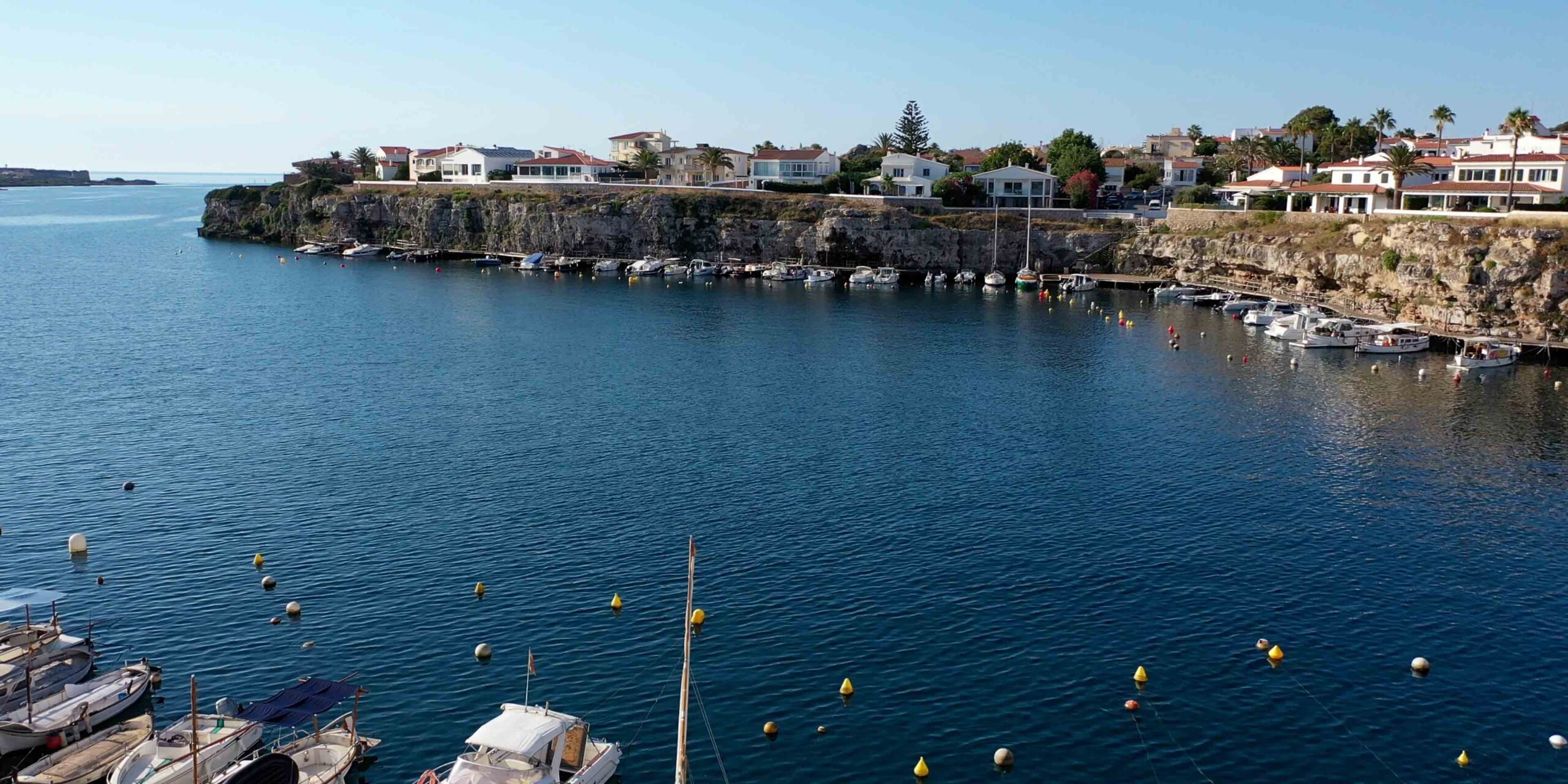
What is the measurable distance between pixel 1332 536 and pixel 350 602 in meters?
45.9

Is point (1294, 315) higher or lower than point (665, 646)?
higher

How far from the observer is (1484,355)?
100438mm

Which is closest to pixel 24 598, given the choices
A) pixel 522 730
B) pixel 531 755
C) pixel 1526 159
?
pixel 522 730

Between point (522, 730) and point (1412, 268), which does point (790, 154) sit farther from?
point (522, 730)

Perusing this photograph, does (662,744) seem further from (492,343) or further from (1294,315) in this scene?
(1294,315)

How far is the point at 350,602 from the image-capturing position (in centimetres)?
4769

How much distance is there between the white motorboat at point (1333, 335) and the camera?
362ft

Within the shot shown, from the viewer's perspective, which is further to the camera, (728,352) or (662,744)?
(728,352)

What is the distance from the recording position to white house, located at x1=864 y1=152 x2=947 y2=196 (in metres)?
179

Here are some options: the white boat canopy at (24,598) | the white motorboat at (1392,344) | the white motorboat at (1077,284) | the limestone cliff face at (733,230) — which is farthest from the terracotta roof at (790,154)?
the white boat canopy at (24,598)

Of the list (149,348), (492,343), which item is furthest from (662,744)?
(149,348)

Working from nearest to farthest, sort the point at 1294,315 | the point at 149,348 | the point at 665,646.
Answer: the point at 665,646
the point at 149,348
the point at 1294,315

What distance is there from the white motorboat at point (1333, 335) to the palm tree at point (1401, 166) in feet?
96.3

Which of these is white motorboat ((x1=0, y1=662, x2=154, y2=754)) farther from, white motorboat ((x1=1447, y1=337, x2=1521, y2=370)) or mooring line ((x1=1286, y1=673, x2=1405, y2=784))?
white motorboat ((x1=1447, y1=337, x2=1521, y2=370))
